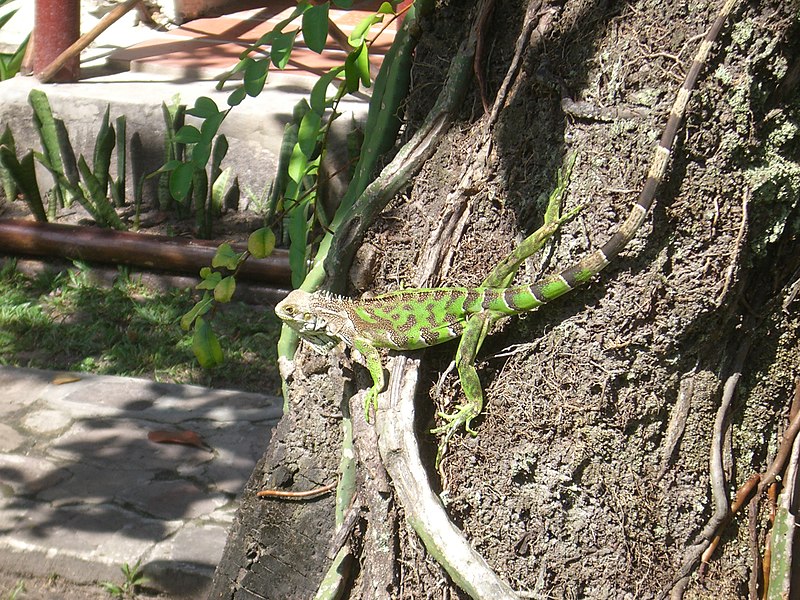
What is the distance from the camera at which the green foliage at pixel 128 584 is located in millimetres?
3611

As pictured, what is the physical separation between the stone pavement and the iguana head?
5.41 feet

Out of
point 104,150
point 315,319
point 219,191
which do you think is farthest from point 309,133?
point 104,150

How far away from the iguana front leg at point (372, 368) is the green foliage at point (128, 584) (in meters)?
1.99

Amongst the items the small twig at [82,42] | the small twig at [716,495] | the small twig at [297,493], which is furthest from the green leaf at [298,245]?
the small twig at [82,42]

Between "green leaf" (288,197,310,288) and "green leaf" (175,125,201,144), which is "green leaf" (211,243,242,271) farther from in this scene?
"green leaf" (175,125,201,144)

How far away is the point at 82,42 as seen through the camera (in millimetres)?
6613

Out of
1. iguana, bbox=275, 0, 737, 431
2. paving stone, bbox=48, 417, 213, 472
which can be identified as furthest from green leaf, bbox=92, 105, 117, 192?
iguana, bbox=275, 0, 737, 431

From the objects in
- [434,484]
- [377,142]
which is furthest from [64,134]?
[434,484]

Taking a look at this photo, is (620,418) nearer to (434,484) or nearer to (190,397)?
(434,484)

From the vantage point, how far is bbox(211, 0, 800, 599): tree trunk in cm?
168

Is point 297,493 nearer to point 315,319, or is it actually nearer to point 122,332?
point 315,319

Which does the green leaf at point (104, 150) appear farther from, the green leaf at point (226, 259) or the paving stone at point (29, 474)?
the green leaf at point (226, 259)

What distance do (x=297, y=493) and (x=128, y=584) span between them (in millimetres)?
1524

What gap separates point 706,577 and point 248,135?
5.19 meters
